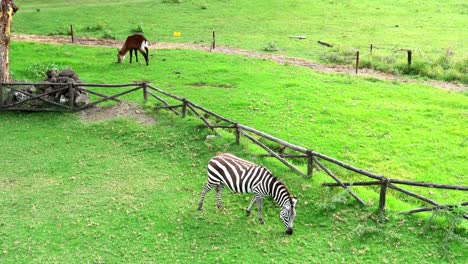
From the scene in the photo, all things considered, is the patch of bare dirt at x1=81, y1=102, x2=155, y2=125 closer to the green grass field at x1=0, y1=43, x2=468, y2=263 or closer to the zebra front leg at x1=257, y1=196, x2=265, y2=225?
the green grass field at x1=0, y1=43, x2=468, y2=263

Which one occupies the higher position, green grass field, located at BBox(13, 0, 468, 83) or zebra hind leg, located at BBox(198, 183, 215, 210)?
green grass field, located at BBox(13, 0, 468, 83)

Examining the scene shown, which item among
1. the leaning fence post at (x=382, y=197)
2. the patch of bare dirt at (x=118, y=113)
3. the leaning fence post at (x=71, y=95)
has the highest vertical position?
the leaning fence post at (x=71, y=95)

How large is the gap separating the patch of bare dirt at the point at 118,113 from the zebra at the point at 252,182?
6.92 metres

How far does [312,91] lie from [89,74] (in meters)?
11.7

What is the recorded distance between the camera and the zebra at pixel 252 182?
1225 centimetres

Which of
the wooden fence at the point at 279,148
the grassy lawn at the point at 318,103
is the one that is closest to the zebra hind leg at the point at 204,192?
the wooden fence at the point at 279,148

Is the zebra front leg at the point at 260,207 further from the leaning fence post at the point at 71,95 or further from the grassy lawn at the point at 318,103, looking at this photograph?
the leaning fence post at the point at 71,95

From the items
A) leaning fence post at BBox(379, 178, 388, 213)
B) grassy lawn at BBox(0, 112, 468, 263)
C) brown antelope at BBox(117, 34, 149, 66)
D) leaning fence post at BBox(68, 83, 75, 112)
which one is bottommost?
grassy lawn at BBox(0, 112, 468, 263)

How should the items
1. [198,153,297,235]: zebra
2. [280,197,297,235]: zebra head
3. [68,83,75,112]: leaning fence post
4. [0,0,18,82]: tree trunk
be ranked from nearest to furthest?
1. [280,197,297,235]: zebra head
2. [198,153,297,235]: zebra
3. [68,83,75,112]: leaning fence post
4. [0,0,18,82]: tree trunk

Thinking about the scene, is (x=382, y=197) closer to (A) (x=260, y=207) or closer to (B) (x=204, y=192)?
(A) (x=260, y=207)

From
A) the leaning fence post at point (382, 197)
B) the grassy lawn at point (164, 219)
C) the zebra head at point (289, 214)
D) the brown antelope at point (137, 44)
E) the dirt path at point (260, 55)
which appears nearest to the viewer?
the grassy lawn at point (164, 219)

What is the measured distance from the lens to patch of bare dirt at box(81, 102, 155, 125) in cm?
1973

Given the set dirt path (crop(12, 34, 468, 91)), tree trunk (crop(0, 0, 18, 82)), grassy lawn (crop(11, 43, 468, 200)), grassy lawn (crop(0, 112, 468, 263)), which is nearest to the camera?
grassy lawn (crop(0, 112, 468, 263))

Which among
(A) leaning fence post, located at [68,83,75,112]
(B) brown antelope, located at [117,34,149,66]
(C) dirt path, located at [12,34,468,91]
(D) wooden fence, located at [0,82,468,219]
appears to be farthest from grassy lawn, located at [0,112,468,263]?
(C) dirt path, located at [12,34,468,91]
